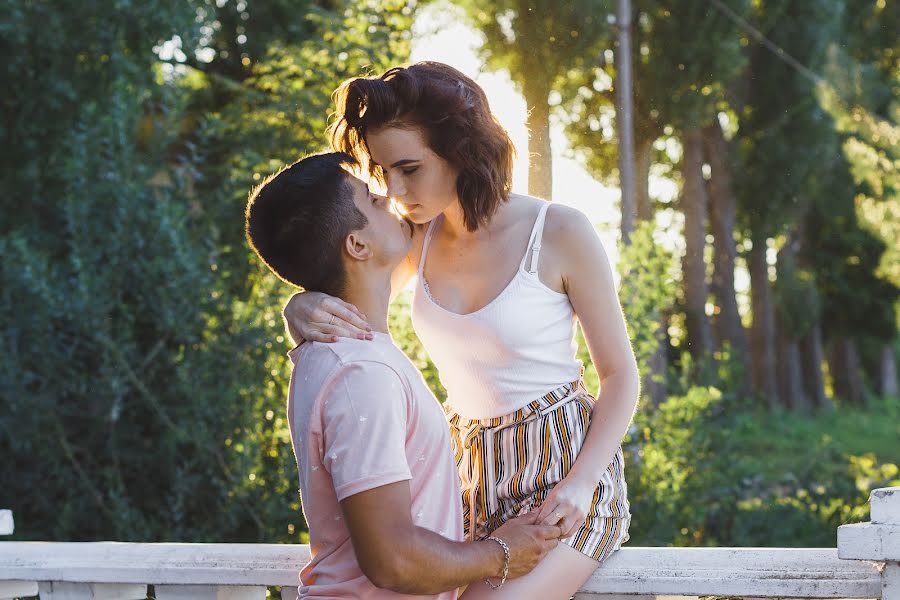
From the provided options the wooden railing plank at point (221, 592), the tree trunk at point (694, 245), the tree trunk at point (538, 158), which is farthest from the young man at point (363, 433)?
the tree trunk at point (694, 245)

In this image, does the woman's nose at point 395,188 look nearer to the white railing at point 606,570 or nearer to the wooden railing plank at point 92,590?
the white railing at point 606,570

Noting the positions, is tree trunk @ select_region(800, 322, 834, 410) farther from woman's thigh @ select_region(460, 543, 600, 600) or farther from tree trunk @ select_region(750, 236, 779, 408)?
woman's thigh @ select_region(460, 543, 600, 600)

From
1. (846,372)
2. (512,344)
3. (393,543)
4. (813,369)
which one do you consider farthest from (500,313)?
(846,372)

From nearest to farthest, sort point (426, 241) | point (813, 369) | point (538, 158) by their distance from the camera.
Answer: point (426, 241), point (538, 158), point (813, 369)

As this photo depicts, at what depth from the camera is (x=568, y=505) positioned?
2061 mm

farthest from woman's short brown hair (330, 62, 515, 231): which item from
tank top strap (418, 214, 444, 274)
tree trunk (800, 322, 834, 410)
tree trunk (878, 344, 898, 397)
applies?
tree trunk (878, 344, 898, 397)

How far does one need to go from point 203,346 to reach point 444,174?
3095mm

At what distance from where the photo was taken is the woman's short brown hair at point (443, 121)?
2.30m

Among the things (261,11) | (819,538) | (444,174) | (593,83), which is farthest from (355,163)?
(593,83)

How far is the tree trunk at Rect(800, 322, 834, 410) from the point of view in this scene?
2230 cm

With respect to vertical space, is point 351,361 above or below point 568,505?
above

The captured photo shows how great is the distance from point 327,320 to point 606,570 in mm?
685

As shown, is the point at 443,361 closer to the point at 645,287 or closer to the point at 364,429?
the point at 364,429

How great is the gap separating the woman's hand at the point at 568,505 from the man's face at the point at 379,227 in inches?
21.4
